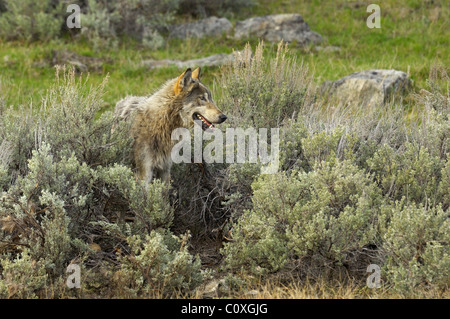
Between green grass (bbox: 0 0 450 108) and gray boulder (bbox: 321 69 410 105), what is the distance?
1.41 ft

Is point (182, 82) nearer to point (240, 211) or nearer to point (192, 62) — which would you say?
point (240, 211)

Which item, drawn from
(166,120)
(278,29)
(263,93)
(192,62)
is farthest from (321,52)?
(166,120)

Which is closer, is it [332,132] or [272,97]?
[332,132]

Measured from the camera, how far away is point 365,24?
17297 millimetres

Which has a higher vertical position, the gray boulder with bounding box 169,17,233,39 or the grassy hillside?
the gray boulder with bounding box 169,17,233,39

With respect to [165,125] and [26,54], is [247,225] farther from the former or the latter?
[26,54]

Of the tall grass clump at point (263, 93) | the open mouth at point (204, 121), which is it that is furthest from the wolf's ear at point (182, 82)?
the tall grass clump at point (263, 93)

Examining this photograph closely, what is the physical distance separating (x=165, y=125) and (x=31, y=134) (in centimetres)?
162

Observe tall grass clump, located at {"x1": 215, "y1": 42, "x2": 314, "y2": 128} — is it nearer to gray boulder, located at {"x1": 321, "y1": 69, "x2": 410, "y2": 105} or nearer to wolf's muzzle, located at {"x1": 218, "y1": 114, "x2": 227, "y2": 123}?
wolf's muzzle, located at {"x1": 218, "y1": 114, "x2": 227, "y2": 123}

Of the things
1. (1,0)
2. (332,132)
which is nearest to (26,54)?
(1,0)

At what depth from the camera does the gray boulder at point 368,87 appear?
37.8 feet

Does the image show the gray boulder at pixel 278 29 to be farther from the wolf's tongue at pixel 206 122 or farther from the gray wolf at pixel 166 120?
the wolf's tongue at pixel 206 122

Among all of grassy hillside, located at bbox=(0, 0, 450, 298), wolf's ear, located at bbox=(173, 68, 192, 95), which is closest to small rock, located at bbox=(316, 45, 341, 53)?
grassy hillside, located at bbox=(0, 0, 450, 298)

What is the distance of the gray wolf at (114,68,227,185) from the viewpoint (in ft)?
22.5
